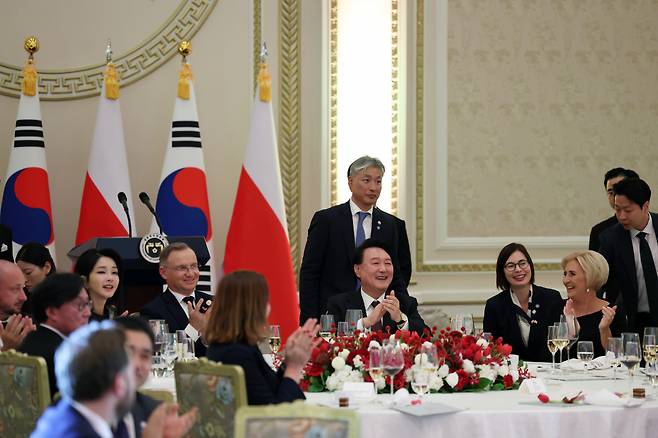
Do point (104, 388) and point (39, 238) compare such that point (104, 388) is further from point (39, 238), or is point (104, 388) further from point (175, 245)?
point (39, 238)

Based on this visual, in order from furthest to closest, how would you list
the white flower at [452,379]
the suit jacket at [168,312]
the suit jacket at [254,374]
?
the suit jacket at [168,312] → the white flower at [452,379] → the suit jacket at [254,374]

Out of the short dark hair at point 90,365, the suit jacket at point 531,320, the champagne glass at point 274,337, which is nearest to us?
the short dark hair at point 90,365

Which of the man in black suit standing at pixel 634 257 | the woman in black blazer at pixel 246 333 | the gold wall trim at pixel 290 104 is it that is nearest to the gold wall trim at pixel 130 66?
the gold wall trim at pixel 290 104

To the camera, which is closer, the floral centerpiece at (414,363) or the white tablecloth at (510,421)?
the white tablecloth at (510,421)

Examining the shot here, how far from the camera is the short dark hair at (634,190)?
6191 millimetres

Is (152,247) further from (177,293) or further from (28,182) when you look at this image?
(28,182)

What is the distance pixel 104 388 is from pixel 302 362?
5.21ft

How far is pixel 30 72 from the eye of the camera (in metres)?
6.87

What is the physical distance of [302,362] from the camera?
3717 millimetres

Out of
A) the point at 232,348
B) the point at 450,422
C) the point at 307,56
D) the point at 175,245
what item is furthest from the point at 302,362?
the point at 307,56

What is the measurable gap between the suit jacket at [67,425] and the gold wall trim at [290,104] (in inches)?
207

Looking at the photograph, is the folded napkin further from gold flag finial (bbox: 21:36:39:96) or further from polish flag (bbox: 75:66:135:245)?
gold flag finial (bbox: 21:36:39:96)

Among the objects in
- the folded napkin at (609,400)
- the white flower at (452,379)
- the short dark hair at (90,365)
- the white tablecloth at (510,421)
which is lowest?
the white tablecloth at (510,421)

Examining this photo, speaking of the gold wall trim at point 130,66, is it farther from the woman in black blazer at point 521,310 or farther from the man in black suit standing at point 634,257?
the man in black suit standing at point 634,257
